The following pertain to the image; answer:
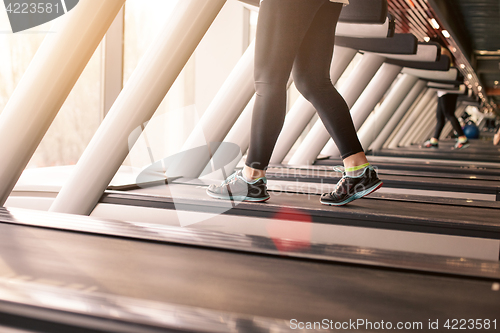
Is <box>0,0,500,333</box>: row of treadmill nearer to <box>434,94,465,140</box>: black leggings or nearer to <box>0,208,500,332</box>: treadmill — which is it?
<box>0,208,500,332</box>: treadmill

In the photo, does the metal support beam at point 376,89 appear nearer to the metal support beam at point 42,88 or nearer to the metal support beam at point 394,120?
the metal support beam at point 394,120

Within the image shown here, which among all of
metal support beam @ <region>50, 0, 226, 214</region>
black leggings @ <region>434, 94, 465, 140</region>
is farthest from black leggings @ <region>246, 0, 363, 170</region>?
black leggings @ <region>434, 94, 465, 140</region>

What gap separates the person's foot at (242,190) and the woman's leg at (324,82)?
0.37m

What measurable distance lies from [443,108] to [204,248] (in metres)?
7.53

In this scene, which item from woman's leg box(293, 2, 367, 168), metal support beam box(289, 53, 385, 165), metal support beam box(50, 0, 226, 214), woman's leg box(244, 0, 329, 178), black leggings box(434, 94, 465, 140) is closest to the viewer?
woman's leg box(244, 0, 329, 178)

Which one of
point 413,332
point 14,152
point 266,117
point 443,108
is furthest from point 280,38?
point 443,108

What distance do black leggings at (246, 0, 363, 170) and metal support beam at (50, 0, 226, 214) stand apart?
0.48 metres

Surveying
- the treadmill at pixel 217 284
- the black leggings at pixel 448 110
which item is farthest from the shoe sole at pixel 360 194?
the black leggings at pixel 448 110

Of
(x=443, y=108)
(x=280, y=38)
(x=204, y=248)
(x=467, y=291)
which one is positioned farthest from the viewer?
(x=443, y=108)

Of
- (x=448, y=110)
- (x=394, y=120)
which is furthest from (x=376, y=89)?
(x=448, y=110)

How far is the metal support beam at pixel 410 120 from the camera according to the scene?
31.3 feet

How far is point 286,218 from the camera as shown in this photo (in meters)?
1.80

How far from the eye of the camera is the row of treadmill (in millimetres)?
755

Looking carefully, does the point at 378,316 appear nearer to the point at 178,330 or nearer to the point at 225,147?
the point at 178,330
